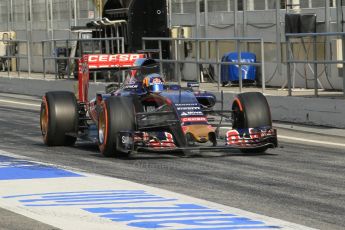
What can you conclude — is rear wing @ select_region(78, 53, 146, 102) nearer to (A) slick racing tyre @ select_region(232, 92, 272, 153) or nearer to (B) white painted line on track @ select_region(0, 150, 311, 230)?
(A) slick racing tyre @ select_region(232, 92, 272, 153)

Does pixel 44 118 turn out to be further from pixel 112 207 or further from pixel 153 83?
pixel 112 207

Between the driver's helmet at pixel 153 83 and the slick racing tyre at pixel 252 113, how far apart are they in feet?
3.87

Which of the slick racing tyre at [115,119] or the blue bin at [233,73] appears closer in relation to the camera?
the slick racing tyre at [115,119]

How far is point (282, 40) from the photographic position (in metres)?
27.9

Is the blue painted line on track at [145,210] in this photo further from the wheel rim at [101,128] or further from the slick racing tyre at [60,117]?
the slick racing tyre at [60,117]

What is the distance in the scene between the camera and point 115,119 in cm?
1409

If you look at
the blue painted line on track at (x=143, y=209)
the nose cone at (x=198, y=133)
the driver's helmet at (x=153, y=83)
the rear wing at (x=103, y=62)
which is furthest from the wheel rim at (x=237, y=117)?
the blue painted line on track at (x=143, y=209)

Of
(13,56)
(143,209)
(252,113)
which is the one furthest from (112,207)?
(13,56)

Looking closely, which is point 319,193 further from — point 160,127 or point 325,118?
point 325,118

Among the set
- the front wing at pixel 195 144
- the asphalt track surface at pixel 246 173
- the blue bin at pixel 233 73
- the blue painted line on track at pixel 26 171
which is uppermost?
the blue bin at pixel 233 73

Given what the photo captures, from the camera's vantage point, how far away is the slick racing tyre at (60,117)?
16.0 metres

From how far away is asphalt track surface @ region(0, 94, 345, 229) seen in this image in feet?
32.4

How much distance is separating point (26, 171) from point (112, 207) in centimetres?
315

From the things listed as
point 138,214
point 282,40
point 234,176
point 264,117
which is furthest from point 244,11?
point 138,214
